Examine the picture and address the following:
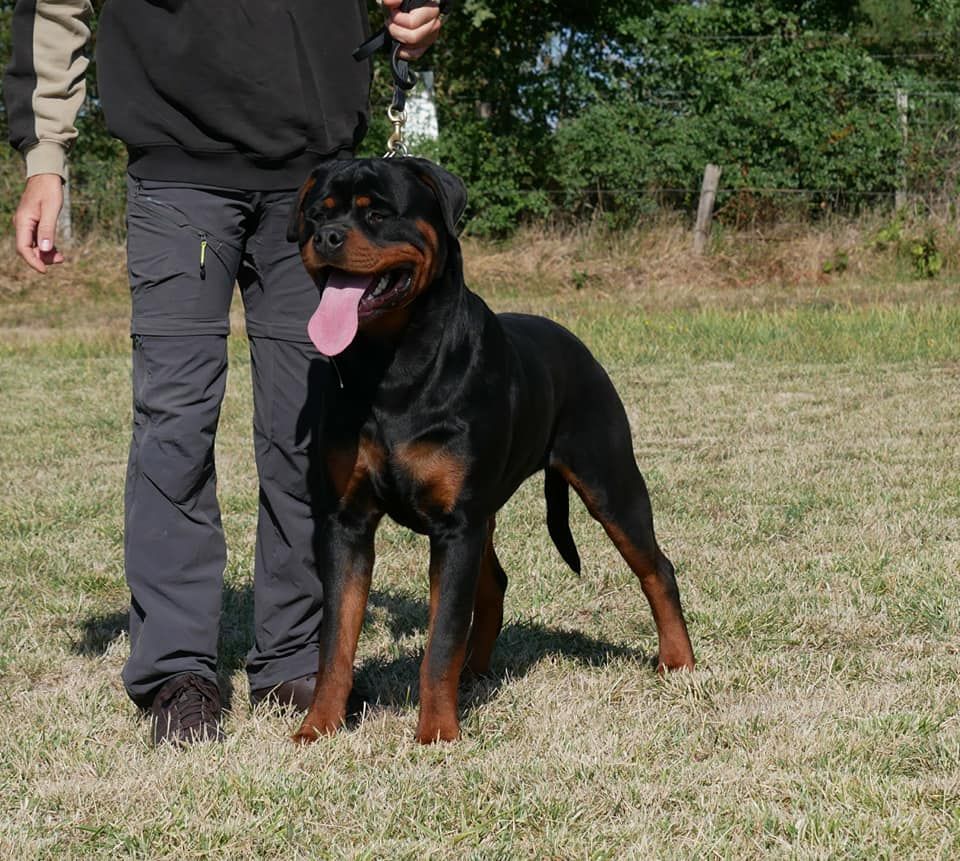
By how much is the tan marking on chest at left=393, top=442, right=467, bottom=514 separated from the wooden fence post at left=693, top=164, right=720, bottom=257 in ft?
42.6

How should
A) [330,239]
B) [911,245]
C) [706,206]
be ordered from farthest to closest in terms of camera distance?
[706,206], [911,245], [330,239]

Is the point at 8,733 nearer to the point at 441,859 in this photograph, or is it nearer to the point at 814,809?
the point at 441,859

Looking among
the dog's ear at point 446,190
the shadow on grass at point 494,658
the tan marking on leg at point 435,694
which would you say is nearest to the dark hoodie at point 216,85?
the dog's ear at point 446,190

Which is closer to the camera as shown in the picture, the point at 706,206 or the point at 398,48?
the point at 398,48

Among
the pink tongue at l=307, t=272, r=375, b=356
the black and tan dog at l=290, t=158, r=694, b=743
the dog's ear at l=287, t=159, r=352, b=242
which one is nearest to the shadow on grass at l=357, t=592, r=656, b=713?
→ the black and tan dog at l=290, t=158, r=694, b=743

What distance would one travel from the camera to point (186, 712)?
11.6 ft

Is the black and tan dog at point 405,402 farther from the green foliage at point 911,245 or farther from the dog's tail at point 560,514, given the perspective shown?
the green foliage at point 911,245

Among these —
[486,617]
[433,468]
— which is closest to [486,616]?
[486,617]

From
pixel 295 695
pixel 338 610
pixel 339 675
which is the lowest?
pixel 295 695

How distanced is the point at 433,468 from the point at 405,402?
176 mm

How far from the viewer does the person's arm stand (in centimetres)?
356

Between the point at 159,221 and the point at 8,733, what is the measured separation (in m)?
1.39

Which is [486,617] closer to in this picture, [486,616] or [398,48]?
[486,616]

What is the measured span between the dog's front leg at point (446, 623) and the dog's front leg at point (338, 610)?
19cm
